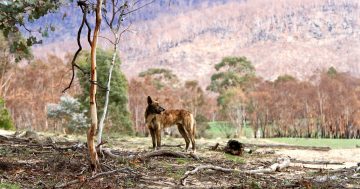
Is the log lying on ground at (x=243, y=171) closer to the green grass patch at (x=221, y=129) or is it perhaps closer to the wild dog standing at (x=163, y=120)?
the wild dog standing at (x=163, y=120)

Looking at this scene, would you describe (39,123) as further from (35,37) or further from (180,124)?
(35,37)

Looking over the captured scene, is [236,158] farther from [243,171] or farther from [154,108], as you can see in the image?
[243,171]

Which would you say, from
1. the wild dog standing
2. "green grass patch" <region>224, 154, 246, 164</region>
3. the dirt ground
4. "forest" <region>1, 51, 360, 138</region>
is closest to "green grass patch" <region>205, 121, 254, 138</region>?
"forest" <region>1, 51, 360, 138</region>

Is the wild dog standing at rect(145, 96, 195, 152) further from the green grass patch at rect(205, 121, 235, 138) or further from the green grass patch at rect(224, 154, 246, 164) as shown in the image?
the green grass patch at rect(205, 121, 235, 138)

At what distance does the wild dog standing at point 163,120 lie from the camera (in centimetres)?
1670

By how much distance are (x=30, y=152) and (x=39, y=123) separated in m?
58.5

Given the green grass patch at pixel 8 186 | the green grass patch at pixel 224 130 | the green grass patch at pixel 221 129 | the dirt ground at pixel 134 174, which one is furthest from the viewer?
the green grass patch at pixel 221 129

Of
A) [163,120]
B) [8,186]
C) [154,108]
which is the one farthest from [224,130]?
[8,186]

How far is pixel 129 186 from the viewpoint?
966 cm

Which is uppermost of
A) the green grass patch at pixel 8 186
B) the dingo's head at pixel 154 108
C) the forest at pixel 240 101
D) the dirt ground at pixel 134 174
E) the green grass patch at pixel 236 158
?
the forest at pixel 240 101

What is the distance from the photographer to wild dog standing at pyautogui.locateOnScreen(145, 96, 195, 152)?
16703 mm

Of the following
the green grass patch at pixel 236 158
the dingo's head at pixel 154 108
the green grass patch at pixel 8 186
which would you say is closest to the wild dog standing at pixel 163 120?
the dingo's head at pixel 154 108

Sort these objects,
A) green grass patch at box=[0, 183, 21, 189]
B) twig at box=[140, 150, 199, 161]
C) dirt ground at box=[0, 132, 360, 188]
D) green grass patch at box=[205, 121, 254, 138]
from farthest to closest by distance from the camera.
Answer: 1. green grass patch at box=[205, 121, 254, 138]
2. twig at box=[140, 150, 199, 161]
3. dirt ground at box=[0, 132, 360, 188]
4. green grass patch at box=[0, 183, 21, 189]

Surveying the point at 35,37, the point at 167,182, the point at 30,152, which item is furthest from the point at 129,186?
the point at 30,152
